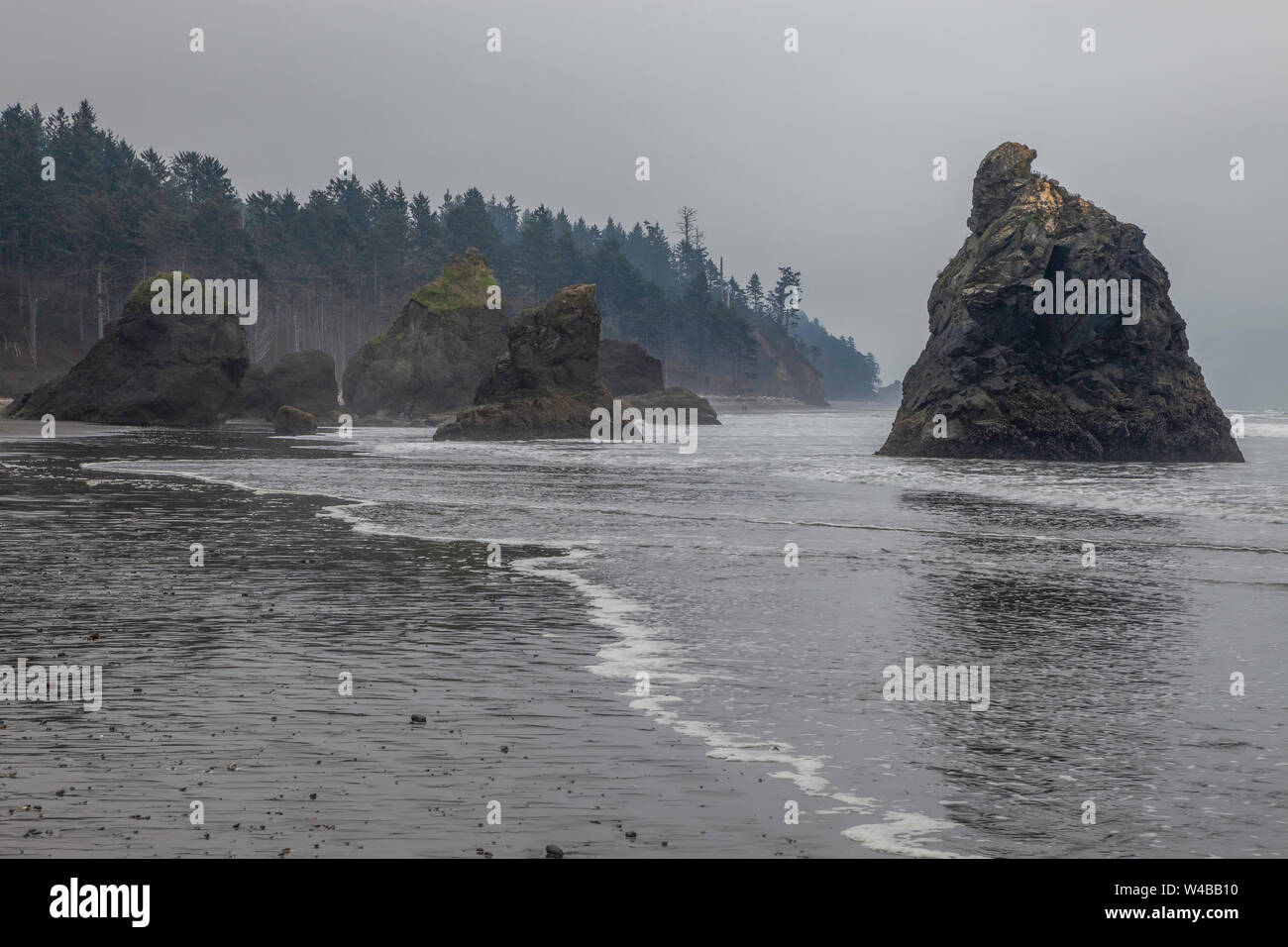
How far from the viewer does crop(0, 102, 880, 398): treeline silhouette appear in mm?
115812

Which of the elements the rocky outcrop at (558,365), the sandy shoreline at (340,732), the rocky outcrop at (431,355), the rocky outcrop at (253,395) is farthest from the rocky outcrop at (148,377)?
the sandy shoreline at (340,732)

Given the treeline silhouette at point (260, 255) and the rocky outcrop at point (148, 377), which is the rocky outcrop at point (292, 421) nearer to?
the rocky outcrop at point (148, 377)

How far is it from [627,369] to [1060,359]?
5977 cm

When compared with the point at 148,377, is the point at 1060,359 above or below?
below

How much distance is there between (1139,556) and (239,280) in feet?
400

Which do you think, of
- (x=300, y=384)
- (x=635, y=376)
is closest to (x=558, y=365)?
(x=300, y=384)

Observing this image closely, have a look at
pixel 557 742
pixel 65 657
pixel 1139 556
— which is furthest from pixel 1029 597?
pixel 65 657

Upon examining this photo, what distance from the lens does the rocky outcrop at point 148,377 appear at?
7644 centimetres

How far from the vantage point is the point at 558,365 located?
78500 mm

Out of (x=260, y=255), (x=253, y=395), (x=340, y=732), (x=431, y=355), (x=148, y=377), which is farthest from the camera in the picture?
(x=260, y=255)

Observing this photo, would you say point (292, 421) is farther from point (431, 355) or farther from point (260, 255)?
point (260, 255)

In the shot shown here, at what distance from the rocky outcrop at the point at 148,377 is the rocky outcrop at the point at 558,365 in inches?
672

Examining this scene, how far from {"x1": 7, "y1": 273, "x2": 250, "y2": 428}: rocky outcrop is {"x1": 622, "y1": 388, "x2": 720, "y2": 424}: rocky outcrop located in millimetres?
33820

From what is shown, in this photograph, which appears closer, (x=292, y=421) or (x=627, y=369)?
(x=292, y=421)
